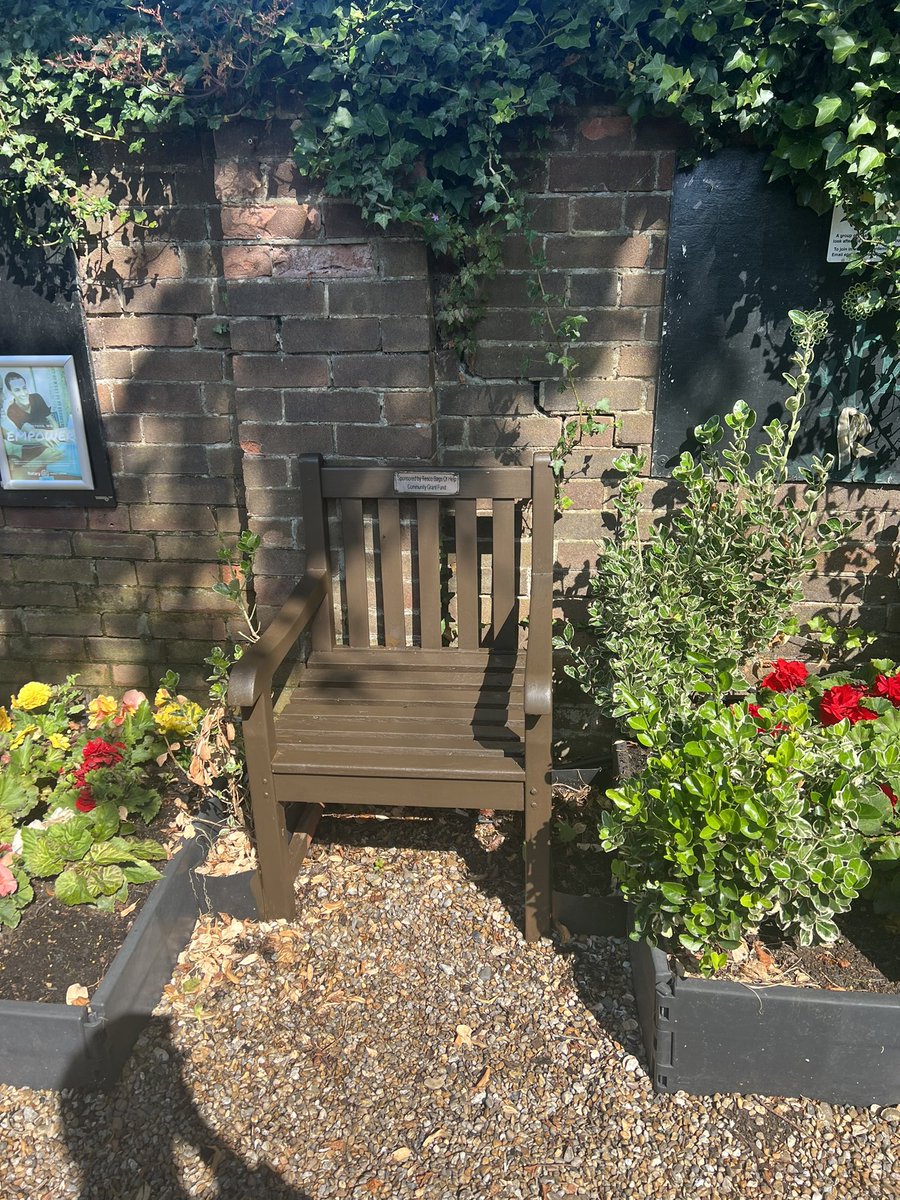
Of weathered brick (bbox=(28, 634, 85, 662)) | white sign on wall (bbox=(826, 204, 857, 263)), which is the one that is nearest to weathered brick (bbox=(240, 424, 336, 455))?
weathered brick (bbox=(28, 634, 85, 662))

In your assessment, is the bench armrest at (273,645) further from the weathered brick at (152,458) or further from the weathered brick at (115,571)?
the weathered brick at (115,571)

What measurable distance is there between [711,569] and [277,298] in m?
1.52

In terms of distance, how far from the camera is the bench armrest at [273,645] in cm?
225

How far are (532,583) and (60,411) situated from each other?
1.81 metres

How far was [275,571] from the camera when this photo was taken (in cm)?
294

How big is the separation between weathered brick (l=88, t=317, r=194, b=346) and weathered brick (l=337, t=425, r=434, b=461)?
69cm

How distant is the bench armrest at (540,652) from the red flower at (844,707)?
77 centimetres

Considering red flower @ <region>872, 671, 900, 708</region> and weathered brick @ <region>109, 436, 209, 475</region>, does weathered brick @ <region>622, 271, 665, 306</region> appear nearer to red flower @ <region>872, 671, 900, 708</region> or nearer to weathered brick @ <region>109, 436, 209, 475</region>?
red flower @ <region>872, 671, 900, 708</region>

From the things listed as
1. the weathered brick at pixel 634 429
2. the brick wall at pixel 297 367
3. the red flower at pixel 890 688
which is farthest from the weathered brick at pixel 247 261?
the red flower at pixel 890 688

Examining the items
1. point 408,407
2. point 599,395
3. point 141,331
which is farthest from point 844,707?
point 141,331

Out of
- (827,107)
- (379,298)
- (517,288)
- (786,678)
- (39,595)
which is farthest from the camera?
(39,595)

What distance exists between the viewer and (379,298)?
264cm

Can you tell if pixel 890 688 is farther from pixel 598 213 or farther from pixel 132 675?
pixel 132 675

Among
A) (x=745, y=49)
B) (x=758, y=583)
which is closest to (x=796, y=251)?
(x=745, y=49)
